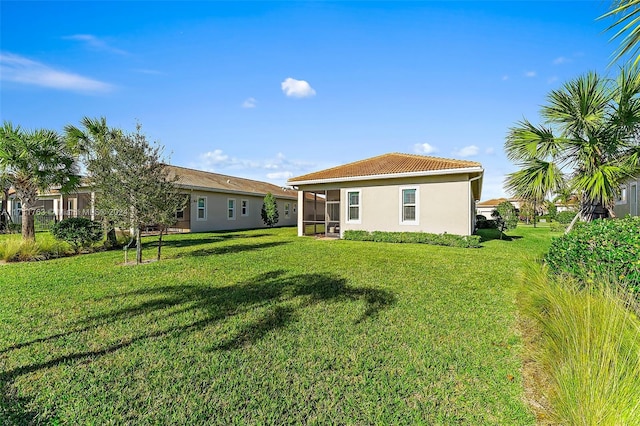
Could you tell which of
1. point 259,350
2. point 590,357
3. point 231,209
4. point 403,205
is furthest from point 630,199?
point 231,209

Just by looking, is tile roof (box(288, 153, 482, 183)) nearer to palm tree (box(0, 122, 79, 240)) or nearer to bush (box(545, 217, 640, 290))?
bush (box(545, 217, 640, 290))

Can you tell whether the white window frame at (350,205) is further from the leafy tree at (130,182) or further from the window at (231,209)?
the window at (231,209)

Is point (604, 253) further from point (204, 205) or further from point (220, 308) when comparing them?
point (204, 205)

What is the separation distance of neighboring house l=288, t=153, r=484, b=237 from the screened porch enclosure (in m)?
0.60

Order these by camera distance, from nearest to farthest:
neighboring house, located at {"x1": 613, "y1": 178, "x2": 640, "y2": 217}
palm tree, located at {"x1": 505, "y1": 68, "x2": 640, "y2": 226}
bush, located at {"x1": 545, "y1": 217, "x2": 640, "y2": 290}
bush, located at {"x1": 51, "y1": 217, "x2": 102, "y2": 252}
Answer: bush, located at {"x1": 545, "y1": 217, "x2": 640, "y2": 290}
palm tree, located at {"x1": 505, "y1": 68, "x2": 640, "y2": 226}
bush, located at {"x1": 51, "y1": 217, "x2": 102, "y2": 252}
neighboring house, located at {"x1": 613, "y1": 178, "x2": 640, "y2": 217}

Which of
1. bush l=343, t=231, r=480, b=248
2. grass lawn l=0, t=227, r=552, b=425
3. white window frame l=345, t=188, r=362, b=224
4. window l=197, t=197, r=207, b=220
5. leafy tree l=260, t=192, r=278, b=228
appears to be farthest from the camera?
leafy tree l=260, t=192, r=278, b=228

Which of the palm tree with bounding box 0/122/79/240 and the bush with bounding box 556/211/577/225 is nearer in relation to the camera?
the palm tree with bounding box 0/122/79/240

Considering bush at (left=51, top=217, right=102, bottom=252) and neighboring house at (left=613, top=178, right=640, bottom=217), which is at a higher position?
neighboring house at (left=613, top=178, right=640, bottom=217)

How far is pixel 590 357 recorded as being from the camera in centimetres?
252

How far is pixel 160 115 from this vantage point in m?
12.3

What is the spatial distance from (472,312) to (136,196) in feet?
28.7

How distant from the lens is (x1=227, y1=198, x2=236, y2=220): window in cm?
2328

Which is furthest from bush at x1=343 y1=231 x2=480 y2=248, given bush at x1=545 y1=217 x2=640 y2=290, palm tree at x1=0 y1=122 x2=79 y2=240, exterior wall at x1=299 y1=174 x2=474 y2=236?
palm tree at x1=0 y1=122 x2=79 y2=240

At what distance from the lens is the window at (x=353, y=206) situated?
1639 centimetres
